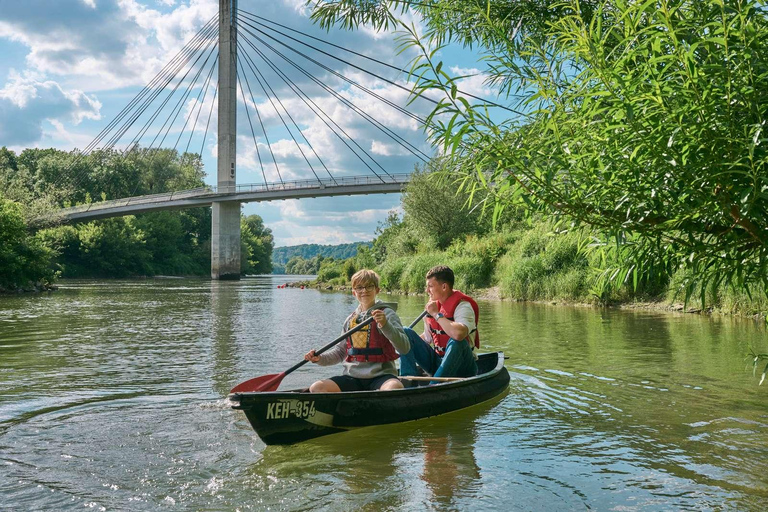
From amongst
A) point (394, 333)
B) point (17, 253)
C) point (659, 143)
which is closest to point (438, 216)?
point (17, 253)

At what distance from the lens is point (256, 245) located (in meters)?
86.5

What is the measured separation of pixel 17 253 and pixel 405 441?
25.2 metres

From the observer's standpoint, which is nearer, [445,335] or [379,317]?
[379,317]

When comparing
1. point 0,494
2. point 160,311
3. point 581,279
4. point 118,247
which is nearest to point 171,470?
point 0,494

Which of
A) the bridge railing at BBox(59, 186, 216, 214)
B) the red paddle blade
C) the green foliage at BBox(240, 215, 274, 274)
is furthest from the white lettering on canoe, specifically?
the green foliage at BBox(240, 215, 274, 274)

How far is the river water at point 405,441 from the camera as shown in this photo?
12.8 feet

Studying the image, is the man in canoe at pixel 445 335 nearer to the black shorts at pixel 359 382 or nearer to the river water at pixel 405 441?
the river water at pixel 405 441

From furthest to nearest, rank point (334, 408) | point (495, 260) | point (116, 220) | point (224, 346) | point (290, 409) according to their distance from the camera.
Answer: point (116, 220) → point (495, 260) → point (224, 346) → point (334, 408) → point (290, 409)

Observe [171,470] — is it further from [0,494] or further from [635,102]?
[635,102]

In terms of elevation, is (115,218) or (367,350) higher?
(115,218)

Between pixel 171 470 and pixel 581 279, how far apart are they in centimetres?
1617

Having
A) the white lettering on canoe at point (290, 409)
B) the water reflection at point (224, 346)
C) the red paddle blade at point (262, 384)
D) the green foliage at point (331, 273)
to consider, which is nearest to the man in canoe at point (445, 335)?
the red paddle blade at point (262, 384)

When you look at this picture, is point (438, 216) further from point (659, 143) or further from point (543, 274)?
point (659, 143)

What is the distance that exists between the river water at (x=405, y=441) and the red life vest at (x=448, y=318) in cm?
71
